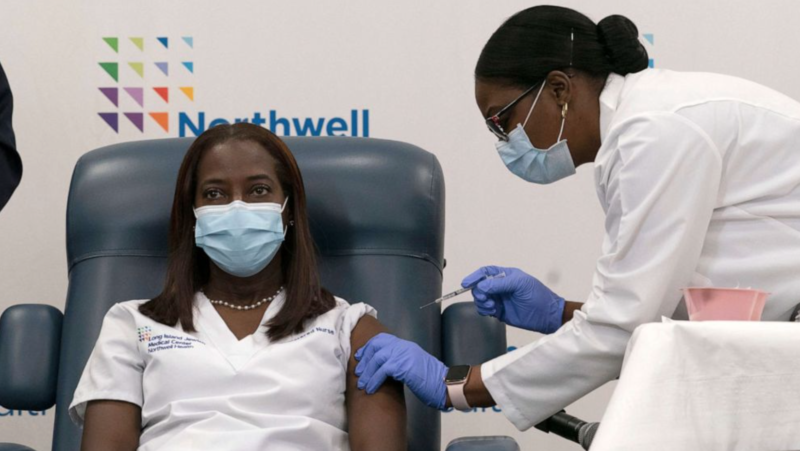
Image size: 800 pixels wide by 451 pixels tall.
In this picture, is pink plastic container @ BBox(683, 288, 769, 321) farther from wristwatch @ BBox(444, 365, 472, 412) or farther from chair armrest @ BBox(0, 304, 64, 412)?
chair armrest @ BBox(0, 304, 64, 412)

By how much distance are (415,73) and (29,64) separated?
1.02m

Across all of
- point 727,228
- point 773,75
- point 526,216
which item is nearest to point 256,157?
point 727,228

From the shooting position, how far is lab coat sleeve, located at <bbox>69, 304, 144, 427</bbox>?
6.03 feet

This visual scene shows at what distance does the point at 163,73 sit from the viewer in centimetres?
277

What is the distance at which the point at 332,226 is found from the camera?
7.07ft

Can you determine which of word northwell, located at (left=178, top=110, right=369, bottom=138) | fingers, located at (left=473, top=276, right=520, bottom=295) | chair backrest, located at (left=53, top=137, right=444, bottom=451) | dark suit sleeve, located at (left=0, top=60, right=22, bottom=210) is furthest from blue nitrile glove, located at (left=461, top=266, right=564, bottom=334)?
dark suit sleeve, located at (left=0, top=60, right=22, bottom=210)

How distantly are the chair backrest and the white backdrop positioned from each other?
600mm

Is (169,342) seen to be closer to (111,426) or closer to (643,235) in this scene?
(111,426)

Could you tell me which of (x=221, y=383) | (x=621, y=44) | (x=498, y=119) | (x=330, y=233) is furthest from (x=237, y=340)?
(x=621, y=44)

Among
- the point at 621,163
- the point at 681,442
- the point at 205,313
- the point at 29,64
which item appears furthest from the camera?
the point at 29,64

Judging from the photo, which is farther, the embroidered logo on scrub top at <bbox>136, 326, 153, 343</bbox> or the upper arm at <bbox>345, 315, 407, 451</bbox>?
the embroidered logo on scrub top at <bbox>136, 326, 153, 343</bbox>

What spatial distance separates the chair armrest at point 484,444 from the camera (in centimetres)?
168

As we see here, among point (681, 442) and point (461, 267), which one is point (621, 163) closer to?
point (681, 442)

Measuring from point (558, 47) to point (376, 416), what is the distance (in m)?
0.71
